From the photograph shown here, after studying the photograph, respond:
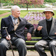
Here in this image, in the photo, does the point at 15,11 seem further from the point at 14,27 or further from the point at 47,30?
the point at 47,30

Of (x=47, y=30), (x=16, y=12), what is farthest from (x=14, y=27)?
(x=47, y=30)

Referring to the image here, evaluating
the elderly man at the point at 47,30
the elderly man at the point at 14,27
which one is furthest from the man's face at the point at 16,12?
the elderly man at the point at 47,30

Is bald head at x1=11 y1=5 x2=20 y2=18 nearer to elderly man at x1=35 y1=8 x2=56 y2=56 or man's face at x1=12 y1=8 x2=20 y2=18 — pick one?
man's face at x1=12 y1=8 x2=20 y2=18

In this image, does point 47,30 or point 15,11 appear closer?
point 15,11

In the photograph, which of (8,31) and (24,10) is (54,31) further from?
(24,10)

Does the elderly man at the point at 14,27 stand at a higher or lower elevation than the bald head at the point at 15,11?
lower

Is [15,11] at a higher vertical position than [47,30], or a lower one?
higher

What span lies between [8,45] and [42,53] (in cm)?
83

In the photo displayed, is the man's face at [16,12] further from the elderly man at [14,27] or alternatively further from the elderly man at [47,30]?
the elderly man at [47,30]

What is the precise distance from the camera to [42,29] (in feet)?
13.1

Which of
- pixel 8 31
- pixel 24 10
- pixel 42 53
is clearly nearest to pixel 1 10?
pixel 24 10

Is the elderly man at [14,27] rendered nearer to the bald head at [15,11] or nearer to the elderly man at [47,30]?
the bald head at [15,11]

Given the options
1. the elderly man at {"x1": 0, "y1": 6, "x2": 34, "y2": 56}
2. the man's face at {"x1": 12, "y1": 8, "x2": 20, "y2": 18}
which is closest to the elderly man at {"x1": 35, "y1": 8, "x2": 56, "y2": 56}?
the elderly man at {"x1": 0, "y1": 6, "x2": 34, "y2": 56}

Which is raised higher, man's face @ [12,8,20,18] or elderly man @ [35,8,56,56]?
man's face @ [12,8,20,18]
